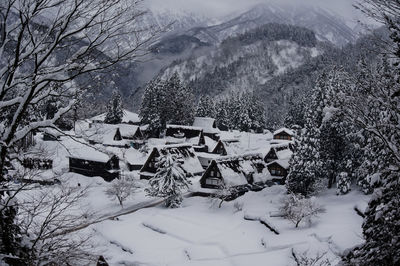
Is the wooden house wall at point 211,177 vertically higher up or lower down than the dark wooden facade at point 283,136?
higher up

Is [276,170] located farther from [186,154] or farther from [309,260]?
[309,260]

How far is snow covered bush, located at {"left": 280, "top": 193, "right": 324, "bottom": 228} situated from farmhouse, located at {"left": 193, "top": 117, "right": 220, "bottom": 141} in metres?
41.8

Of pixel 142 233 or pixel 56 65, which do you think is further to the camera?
pixel 142 233

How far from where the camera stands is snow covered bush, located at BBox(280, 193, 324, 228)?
95.7 feet

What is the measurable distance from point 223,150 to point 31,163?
5439 centimetres

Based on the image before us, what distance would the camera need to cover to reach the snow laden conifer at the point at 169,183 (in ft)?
117

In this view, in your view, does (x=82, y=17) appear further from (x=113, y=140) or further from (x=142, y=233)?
(x=113, y=140)

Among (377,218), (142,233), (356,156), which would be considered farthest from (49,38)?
(356,156)

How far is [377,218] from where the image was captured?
308 inches

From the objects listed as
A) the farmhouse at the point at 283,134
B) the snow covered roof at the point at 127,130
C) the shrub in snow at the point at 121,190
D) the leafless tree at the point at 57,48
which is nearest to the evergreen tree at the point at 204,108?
the farmhouse at the point at 283,134

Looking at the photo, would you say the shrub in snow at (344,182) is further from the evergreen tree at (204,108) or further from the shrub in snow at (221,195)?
the evergreen tree at (204,108)

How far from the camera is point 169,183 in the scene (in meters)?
36.1

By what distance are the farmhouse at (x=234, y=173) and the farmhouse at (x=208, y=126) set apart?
27.4 metres

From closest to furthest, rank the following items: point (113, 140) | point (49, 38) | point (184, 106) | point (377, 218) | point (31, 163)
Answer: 1. point (49, 38)
2. point (31, 163)
3. point (377, 218)
4. point (113, 140)
5. point (184, 106)
